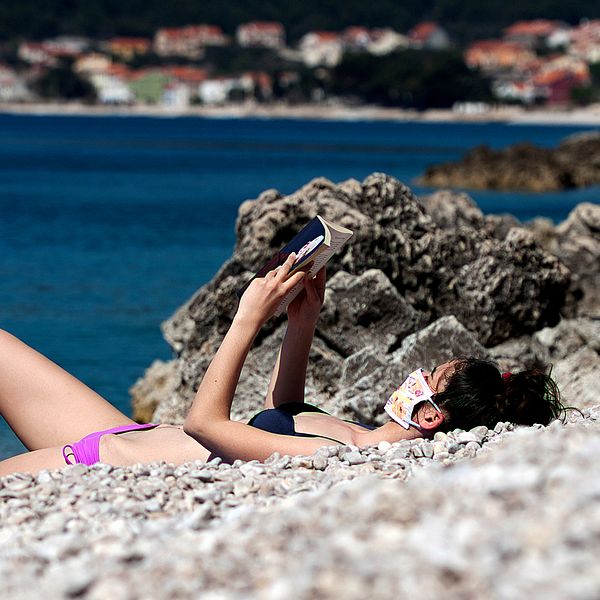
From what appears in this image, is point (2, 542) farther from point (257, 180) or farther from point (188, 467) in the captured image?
point (257, 180)

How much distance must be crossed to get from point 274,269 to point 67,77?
193286 millimetres

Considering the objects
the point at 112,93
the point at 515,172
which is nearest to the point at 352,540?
the point at 515,172

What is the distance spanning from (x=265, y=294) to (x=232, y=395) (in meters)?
0.46

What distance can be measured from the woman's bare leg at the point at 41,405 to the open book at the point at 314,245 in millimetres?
867

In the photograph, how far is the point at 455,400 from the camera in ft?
16.7

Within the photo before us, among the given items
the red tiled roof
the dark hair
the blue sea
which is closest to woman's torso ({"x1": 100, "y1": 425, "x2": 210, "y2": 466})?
the blue sea

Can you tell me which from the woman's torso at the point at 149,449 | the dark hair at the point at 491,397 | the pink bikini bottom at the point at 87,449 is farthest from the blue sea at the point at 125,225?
the dark hair at the point at 491,397

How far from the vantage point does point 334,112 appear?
563 feet

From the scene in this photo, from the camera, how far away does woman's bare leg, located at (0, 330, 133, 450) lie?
17.3 feet

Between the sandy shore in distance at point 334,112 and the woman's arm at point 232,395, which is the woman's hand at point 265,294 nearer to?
the woman's arm at point 232,395

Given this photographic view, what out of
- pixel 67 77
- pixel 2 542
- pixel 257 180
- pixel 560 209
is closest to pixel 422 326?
pixel 2 542

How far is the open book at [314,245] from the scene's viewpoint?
16.4 feet

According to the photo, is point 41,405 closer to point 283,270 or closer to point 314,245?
point 283,270

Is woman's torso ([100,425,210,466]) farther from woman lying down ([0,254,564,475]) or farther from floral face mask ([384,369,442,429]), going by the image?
floral face mask ([384,369,442,429])
